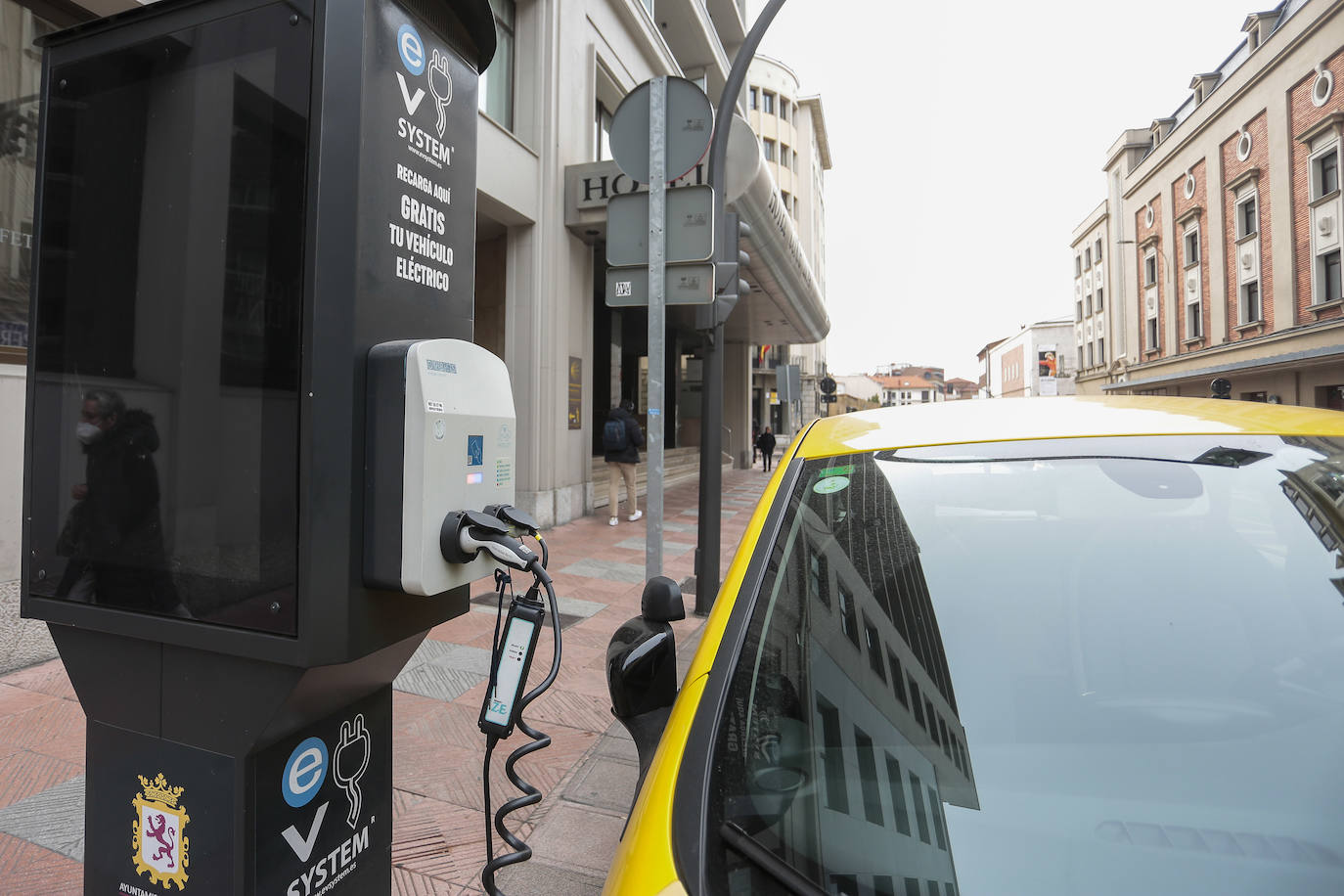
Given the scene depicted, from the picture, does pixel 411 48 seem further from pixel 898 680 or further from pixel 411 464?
pixel 898 680

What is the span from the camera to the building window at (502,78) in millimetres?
9336

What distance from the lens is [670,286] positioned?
4.48 meters

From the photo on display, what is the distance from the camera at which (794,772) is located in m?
1.15

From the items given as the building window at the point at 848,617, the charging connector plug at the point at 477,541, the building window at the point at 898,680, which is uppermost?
the charging connector plug at the point at 477,541

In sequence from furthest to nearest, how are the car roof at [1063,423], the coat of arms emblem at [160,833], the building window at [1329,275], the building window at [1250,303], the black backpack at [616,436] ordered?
the building window at [1250,303]
the building window at [1329,275]
the black backpack at [616,436]
the car roof at [1063,423]
the coat of arms emblem at [160,833]

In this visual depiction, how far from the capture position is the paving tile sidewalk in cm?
233

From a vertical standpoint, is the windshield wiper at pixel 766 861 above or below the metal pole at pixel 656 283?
below

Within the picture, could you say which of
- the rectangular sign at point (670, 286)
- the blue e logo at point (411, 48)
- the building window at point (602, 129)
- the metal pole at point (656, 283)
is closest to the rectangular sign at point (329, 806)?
the blue e logo at point (411, 48)

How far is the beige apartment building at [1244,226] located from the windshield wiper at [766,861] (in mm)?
30606

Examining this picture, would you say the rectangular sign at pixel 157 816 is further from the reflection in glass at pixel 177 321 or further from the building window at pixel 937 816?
the building window at pixel 937 816

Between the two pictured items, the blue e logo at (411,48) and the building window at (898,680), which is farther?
the blue e logo at (411,48)

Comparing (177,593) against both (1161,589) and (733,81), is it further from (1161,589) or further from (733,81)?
(733,81)

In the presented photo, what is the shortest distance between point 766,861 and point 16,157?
5.87 m

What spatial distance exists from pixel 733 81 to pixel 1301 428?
5.16m
